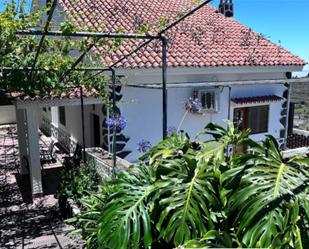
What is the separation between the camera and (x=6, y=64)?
21.9 ft

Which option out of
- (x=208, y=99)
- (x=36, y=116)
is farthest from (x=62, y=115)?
(x=208, y=99)

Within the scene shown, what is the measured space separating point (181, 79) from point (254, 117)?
143 inches

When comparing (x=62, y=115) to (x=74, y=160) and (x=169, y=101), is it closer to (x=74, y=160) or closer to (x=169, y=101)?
(x=74, y=160)

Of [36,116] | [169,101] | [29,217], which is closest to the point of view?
[29,217]

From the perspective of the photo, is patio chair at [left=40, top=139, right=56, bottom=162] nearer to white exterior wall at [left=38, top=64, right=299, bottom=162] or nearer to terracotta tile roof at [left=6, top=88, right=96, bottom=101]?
white exterior wall at [left=38, top=64, right=299, bottom=162]

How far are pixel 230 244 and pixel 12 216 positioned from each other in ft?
21.9

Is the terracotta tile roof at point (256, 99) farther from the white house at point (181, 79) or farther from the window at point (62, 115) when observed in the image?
the window at point (62, 115)

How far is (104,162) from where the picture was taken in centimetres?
806

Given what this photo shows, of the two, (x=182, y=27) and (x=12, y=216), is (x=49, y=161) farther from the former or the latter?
(x=182, y=27)

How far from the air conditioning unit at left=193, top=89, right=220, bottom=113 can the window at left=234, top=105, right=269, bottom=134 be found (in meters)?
1.27

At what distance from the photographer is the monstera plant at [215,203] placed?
2.70 meters

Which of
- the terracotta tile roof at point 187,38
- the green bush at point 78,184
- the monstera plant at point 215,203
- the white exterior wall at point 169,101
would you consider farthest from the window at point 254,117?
the monstera plant at point 215,203

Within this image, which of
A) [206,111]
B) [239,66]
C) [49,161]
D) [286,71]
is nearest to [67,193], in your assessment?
[49,161]

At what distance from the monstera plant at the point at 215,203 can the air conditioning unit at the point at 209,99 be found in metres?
7.66
